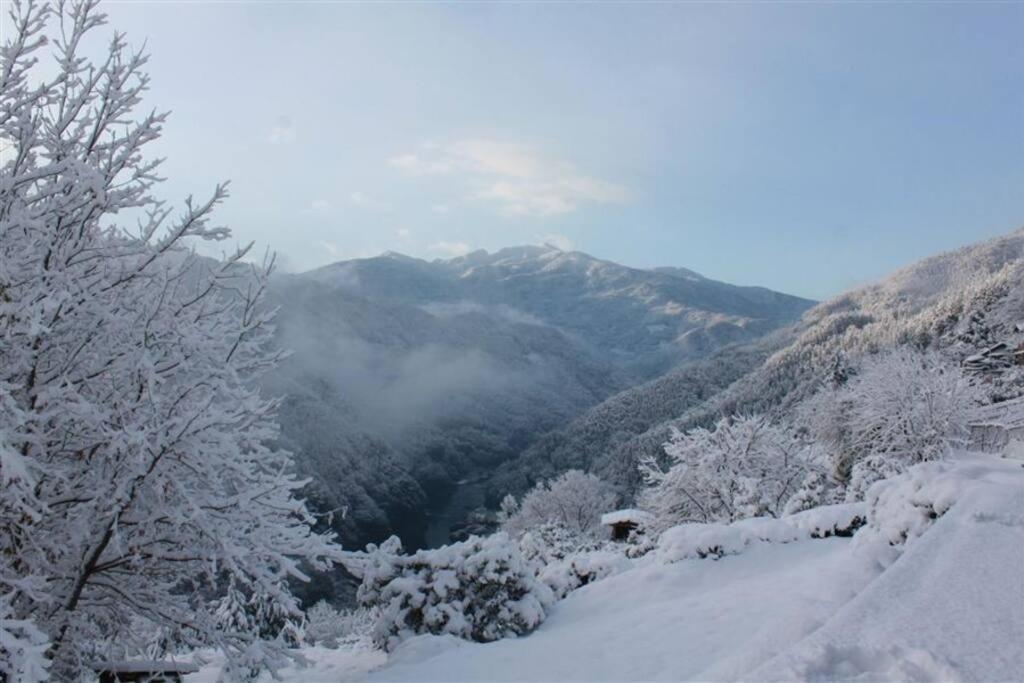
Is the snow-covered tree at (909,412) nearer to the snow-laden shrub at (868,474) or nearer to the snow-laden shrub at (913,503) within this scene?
the snow-laden shrub at (868,474)

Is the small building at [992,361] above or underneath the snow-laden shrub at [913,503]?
above

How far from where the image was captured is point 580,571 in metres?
13.8

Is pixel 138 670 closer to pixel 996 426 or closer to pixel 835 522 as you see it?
pixel 835 522

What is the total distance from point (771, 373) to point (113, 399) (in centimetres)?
12881

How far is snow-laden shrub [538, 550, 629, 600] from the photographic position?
13.1 meters

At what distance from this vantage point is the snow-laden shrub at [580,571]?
13078mm

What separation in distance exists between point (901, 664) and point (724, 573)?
7.02 meters

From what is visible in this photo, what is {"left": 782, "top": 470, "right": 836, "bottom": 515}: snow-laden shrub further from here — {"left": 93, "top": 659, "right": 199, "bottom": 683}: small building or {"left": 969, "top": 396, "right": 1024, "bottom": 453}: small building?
{"left": 93, "top": 659, "right": 199, "bottom": 683}: small building

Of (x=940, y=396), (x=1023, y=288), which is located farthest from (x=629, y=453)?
(x=940, y=396)

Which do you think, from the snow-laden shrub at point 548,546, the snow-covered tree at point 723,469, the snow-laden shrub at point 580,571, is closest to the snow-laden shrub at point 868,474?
the snow-covered tree at point 723,469

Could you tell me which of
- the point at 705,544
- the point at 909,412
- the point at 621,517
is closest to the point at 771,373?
the point at 909,412

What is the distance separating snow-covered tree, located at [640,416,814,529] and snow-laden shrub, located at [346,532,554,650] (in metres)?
16.5

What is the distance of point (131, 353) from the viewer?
6.03 metres

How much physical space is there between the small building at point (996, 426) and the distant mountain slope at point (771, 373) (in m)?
24.7
